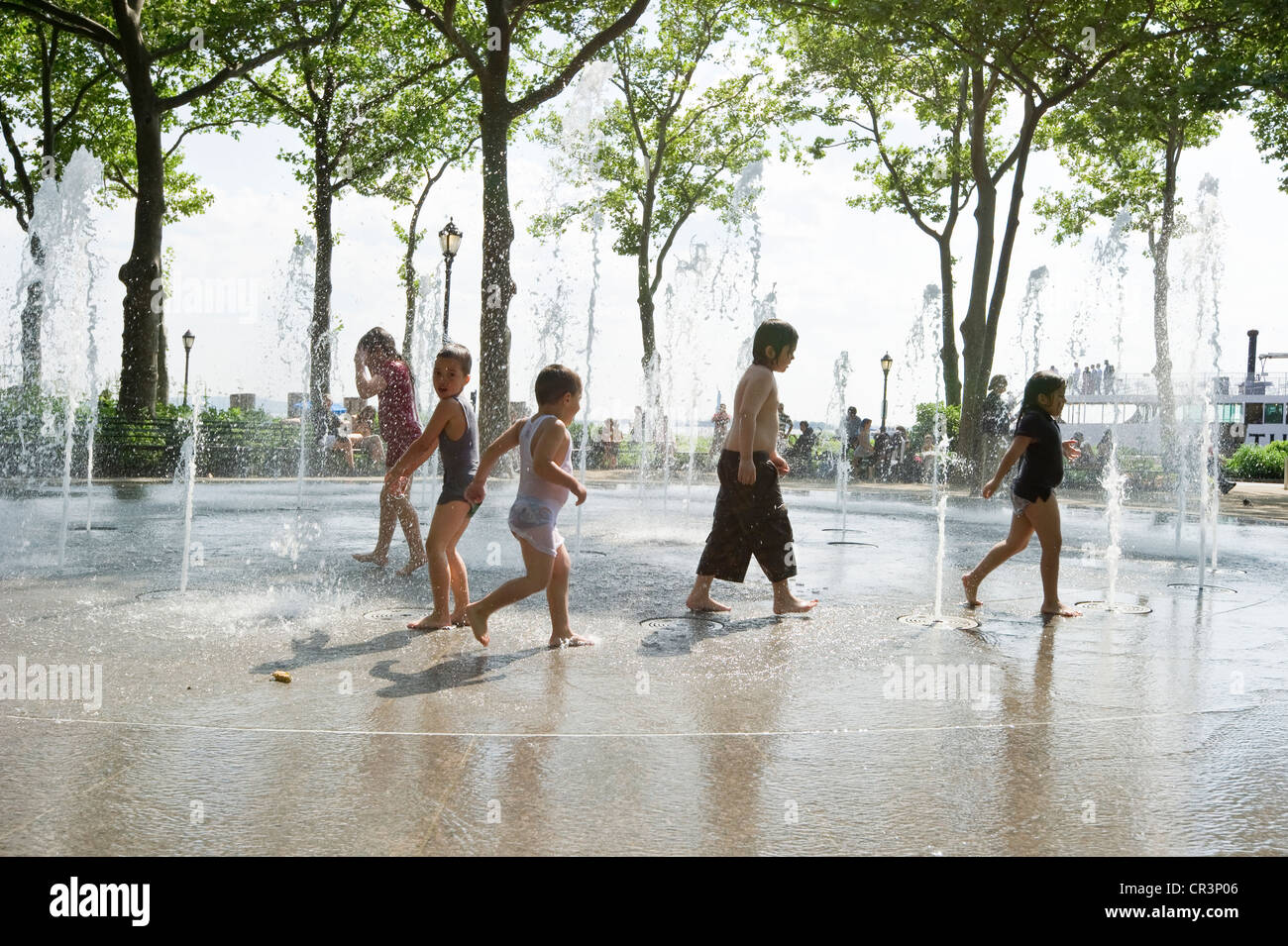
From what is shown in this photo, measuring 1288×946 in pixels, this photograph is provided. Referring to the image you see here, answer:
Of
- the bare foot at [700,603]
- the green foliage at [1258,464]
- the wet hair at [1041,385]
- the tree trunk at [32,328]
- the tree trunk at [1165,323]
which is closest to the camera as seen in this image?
the bare foot at [700,603]

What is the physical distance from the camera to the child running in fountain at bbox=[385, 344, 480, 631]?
5.92 meters

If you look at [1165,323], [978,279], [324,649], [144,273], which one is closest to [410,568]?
[324,649]

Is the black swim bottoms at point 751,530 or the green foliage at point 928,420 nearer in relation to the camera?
the black swim bottoms at point 751,530

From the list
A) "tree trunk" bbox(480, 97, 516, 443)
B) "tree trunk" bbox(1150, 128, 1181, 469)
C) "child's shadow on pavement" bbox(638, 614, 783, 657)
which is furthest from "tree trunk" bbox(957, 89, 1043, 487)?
"child's shadow on pavement" bbox(638, 614, 783, 657)

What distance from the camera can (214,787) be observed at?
3316 mm

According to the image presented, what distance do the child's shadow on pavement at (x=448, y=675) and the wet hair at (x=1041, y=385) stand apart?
A: 3.75 meters

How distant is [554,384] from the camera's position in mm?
5512

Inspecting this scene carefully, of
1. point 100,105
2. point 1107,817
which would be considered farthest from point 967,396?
point 100,105

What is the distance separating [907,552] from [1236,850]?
291 inches

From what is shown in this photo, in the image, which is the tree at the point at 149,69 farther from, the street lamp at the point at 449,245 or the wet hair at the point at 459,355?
the wet hair at the point at 459,355

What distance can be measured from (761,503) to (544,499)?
1623mm

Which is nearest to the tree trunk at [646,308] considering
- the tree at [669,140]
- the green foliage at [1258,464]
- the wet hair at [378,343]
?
the tree at [669,140]

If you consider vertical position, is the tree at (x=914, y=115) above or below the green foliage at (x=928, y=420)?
above

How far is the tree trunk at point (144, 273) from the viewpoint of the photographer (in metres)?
20.0
